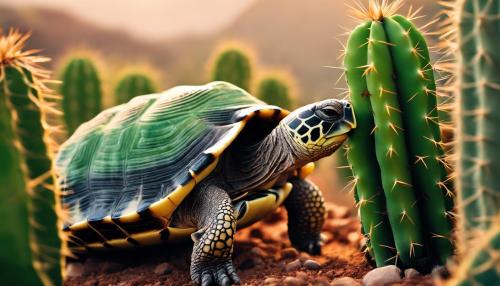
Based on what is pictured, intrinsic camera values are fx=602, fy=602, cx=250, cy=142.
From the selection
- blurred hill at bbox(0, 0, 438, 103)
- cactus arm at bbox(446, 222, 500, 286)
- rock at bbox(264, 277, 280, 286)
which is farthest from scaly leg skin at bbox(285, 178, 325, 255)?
blurred hill at bbox(0, 0, 438, 103)

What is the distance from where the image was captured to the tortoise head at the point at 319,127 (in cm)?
333

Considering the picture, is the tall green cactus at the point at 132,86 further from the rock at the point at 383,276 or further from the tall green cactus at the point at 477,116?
the tall green cactus at the point at 477,116

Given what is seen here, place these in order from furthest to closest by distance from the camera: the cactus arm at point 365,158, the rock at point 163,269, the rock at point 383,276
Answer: the rock at point 163,269, the cactus arm at point 365,158, the rock at point 383,276

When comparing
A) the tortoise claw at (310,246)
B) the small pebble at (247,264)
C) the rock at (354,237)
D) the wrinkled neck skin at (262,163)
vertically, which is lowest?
the rock at (354,237)

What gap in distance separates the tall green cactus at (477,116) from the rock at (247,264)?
67.0 inches

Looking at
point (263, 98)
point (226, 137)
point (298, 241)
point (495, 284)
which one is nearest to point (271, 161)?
point (226, 137)

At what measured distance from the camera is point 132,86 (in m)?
7.59

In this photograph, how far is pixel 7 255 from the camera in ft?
8.23

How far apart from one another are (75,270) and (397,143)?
2513 mm

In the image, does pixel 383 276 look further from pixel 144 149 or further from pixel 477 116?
pixel 144 149

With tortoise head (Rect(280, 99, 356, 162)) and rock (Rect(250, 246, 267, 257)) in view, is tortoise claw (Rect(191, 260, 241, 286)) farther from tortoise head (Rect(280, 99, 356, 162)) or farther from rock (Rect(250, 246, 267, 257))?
tortoise head (Rect(280, 99, 356, 162))

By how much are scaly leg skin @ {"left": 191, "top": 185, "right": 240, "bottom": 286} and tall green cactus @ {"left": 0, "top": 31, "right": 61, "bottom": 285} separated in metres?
0.91

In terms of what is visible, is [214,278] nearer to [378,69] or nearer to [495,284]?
[378,69]

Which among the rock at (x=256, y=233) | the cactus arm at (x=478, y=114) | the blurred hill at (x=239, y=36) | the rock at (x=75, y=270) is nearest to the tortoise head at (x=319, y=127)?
the cactus arm at (x=478, y=114)
